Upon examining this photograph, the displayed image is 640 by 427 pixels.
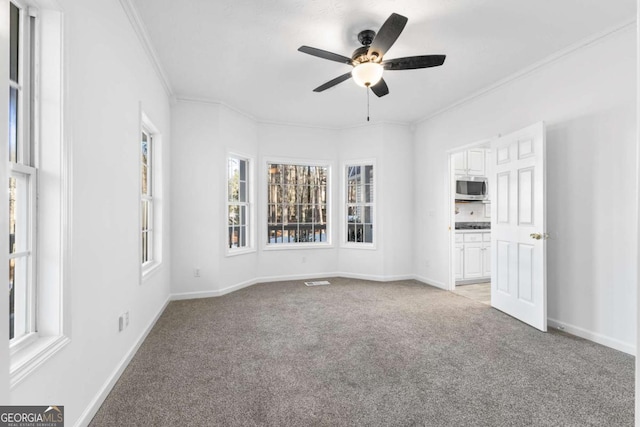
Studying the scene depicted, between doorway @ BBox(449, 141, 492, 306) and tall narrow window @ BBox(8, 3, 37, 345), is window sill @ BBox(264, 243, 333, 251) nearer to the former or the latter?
doorway @ BBox(449, 141, 492, 306)

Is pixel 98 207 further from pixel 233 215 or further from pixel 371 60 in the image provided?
pixel 233 215

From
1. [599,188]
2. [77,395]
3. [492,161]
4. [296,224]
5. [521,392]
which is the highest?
[492,161]

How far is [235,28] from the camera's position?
2.76 metres

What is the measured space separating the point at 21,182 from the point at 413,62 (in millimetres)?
2757

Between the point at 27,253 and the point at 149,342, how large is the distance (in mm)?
1741

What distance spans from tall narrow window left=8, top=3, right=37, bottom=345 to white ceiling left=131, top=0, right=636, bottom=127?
4.18 feet

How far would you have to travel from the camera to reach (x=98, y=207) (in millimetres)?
1972

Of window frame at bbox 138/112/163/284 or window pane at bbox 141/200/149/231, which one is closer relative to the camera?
window pane at bbox 141/200/149/231

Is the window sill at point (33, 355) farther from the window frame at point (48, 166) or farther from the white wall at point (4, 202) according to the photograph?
the white wall at point (4, 202)

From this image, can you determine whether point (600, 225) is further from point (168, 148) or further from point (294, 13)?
→ point (168, 148)

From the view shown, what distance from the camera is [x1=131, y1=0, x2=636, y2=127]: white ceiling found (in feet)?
8.13

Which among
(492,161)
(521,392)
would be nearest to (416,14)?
(492,161)

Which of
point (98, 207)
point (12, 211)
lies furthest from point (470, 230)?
point (12, 211)

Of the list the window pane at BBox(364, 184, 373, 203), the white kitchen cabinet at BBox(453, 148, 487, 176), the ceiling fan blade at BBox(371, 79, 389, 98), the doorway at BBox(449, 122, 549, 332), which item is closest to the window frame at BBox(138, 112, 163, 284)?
the ceiling fan blade at BBox(371, 79, 389, 98)
